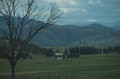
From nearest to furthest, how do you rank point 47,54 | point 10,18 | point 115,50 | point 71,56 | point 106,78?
1. point 10,18
2. point 106,78
3. point 71,56
4. point 47,54
5. point 115,50

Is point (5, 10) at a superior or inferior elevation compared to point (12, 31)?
superior

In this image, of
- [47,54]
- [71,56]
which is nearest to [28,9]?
[71,56]

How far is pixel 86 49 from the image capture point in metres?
151

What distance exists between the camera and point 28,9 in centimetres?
2894

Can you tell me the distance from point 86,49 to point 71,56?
1985cm

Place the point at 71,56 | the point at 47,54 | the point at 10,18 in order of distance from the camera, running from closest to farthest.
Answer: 1. the point at 10,18
2. the point at 71,56
3. the point at 47,54

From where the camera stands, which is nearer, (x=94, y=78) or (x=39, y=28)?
(x=39, y=28)

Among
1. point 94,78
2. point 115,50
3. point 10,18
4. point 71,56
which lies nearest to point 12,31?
point 10,18

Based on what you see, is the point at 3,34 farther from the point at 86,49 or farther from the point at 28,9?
the point at 86,49

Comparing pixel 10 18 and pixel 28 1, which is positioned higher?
pixel 28 1

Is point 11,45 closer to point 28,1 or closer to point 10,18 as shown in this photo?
point 10,18

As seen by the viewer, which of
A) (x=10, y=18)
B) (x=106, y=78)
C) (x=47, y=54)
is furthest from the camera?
(x=47, y=54)

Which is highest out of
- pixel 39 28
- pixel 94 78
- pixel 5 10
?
pixel 5 10

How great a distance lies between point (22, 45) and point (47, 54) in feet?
383
